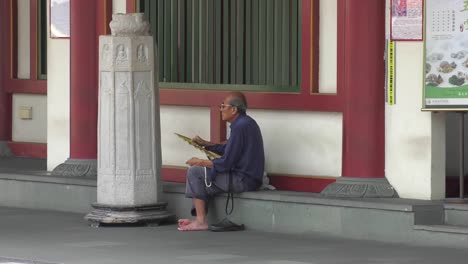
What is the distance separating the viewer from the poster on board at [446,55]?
1523 centimetres

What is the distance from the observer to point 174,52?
716 inches

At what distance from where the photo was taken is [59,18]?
62.7 feet

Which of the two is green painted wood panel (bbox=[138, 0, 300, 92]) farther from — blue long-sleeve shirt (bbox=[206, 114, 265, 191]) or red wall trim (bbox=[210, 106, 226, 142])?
blue long-sleeve shirt (bbox=[206, 114, 265, 191])

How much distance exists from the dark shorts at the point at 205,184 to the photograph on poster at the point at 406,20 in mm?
2152

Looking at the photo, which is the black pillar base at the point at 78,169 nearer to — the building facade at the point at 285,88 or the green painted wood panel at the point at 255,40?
the building facade at the point at 285,88

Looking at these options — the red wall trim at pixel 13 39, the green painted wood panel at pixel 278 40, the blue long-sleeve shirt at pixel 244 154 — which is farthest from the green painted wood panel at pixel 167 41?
the red wall trim at pixel 13 39

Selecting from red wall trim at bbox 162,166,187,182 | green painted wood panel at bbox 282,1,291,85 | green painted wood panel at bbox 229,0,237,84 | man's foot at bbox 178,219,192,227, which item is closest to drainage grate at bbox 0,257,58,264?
man's foot at bbox 178,219,192,227

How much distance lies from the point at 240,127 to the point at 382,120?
1416 mm

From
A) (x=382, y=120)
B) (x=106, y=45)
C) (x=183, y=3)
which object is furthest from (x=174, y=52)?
(x=382, y=120)

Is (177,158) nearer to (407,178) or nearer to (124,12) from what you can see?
(124,12)

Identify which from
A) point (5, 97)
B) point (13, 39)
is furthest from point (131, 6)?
point (5, 97)

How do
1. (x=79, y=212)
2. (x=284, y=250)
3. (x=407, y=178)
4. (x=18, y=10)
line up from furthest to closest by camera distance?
1. (x=18, y=10)
2. (x=79, y=212)
3. (x=407, y=178)
4. (x=284, y=250)

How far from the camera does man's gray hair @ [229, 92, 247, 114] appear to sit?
16281 millimetres

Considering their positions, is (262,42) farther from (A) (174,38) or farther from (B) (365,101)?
(B) (365,101)
